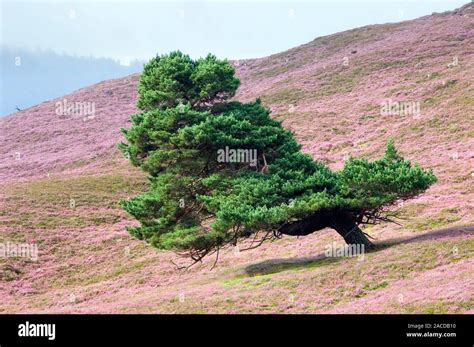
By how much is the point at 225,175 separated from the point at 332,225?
20.5 ft

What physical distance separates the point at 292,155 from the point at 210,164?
4552mm

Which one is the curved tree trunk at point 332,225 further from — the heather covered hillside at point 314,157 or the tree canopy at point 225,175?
the heather covered hillside at point 314,157

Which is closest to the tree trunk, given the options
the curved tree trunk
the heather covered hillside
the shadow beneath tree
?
the curved tree trunk

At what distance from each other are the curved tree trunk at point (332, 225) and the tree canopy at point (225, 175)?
5 cm

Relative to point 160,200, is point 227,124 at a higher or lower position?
higher

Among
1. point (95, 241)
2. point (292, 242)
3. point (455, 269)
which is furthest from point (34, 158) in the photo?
point (455, 269)

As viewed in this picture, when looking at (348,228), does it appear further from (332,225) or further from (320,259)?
(320,259)

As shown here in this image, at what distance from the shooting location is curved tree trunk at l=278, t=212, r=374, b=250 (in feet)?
99.7

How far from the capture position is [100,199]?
6291 cm

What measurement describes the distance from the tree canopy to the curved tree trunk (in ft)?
0.17

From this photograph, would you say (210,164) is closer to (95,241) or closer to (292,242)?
(292,242)

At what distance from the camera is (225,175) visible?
105 ft

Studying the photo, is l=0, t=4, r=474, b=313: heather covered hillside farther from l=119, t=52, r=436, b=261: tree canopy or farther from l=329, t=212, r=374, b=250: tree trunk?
l=119, t=52, r=436, b=261: tree canopy
